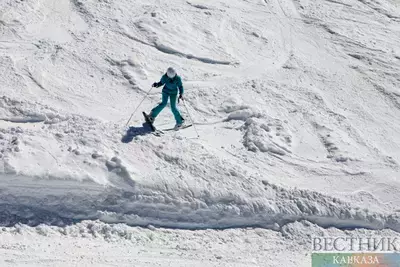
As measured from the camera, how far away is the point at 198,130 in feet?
40.9

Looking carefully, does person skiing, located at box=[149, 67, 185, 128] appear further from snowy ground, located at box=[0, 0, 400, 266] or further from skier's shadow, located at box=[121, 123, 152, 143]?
snowy ground, located at box=[0, 0, 400, 266]

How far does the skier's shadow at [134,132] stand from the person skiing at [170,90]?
212mm

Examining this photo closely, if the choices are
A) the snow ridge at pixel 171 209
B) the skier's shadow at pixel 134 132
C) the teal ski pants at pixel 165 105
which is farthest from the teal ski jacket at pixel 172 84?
the snow ridge at pixel 171 209

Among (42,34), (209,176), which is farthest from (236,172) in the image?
(42,34)

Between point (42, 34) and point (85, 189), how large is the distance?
615cm

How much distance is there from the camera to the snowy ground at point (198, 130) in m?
10.2

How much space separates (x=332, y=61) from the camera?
611 inches

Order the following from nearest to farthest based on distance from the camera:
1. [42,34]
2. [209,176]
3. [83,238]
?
[83,238] < [209,176] < [42,34]

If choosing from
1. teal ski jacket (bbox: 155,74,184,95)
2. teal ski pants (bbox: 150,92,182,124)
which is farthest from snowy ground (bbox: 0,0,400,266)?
teal ski jacket (bbox: 155,74,184,95)

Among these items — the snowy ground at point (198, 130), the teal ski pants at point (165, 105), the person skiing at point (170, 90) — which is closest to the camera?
the snowy ground at point (198, 130)

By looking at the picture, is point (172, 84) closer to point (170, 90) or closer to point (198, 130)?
point (170, 90)

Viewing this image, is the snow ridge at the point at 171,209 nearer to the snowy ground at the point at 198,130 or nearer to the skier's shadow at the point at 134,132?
the snowy ground at the point at 198,130

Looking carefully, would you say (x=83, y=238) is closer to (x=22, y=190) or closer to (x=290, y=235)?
(x=22, y=190)

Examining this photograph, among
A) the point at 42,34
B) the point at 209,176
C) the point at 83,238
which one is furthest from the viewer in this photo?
the point at 42,34
